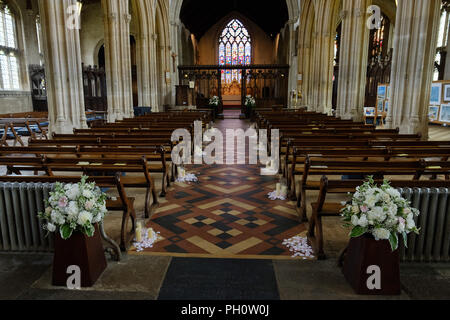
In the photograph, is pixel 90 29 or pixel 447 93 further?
pixel 90 29

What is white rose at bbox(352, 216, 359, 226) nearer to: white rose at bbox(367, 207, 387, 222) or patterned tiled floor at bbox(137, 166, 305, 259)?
white rose at bbox(367, 207, 387, 222)

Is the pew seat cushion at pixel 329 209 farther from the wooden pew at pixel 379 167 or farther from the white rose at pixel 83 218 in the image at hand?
the white rose at pixel 83 218

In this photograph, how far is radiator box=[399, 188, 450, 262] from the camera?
3.05m

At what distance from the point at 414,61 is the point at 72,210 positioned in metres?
8.67

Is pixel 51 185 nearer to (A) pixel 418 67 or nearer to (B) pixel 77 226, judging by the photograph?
(B) pixel 77 226

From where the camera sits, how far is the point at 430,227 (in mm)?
3121

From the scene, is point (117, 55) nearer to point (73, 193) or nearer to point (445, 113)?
point (73, 193)

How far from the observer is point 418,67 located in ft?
26.5

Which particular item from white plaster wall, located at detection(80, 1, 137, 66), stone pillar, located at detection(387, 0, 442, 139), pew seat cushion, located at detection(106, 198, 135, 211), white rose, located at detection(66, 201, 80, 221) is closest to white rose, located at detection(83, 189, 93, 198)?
white rose, located at detection(66, 201, 80, 221)

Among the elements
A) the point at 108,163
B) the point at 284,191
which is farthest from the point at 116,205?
the point at 284,191

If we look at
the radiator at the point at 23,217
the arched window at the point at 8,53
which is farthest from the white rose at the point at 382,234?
the arched window at the point at 8,53

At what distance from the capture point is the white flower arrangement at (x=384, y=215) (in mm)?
2490

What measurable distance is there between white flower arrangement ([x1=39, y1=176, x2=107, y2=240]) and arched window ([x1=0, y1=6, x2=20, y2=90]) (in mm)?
19722
